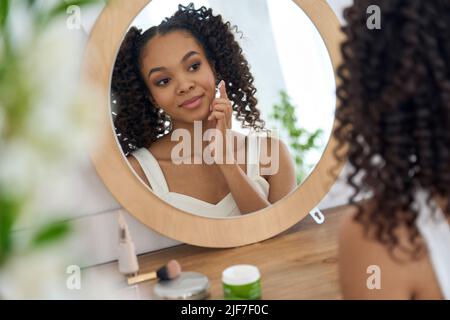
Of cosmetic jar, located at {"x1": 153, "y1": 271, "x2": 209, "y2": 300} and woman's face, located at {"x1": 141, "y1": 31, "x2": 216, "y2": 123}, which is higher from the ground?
woman's face, located at {"x1": 141, "y1": 31, "x2": 216, "y2": 123}

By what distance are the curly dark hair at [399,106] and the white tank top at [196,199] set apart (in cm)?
38

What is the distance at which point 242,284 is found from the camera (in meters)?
0.89

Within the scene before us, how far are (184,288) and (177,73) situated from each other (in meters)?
0.37

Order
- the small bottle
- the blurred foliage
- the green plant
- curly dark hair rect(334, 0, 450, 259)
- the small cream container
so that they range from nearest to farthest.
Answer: the blurred foliage
curly dark hair rect(334, 0, 450, 259)
the small cream container
the small bottle
the green plant

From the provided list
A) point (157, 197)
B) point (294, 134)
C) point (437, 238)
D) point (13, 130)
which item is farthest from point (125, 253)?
point (13, 130)

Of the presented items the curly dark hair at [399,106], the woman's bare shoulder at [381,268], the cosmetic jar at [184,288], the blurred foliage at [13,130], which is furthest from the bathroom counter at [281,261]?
the blurred foliage at [13,130]

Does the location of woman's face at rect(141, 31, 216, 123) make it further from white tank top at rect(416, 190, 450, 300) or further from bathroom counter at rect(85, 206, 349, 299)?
white tank top at rect(416, 190, 450, 300)

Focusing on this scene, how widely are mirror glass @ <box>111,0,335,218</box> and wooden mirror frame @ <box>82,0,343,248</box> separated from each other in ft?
0.04

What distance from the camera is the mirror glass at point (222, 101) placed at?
1.03 meters

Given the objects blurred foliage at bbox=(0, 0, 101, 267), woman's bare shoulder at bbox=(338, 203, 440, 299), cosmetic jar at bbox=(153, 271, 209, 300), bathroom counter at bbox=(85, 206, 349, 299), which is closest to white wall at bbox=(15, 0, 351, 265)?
bathroom counter at bbox=(85, 206, 349, 299)

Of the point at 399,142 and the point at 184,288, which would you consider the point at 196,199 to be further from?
the point at 399,142

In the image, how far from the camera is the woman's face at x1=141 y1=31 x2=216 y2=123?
1033 millimetres

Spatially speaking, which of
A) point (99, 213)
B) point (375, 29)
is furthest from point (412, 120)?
point (99, 213)

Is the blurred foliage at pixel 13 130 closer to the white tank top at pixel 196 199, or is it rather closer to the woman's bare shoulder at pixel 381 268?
the woman's bare shoulder at pixel 381 268
